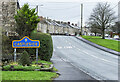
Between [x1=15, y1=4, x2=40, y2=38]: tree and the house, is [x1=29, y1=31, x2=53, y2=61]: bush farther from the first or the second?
the house

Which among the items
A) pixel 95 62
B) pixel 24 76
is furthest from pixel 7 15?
pixel 24 76

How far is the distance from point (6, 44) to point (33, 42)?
10.5 ft

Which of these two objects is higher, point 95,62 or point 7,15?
point 7,15

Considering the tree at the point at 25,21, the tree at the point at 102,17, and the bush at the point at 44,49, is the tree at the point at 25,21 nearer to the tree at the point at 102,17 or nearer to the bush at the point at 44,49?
the bush at the point at 44,49

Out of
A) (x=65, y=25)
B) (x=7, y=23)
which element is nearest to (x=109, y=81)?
(x=7, y=23)

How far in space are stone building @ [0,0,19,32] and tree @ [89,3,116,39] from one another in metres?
43.0

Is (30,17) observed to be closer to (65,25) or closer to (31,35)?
(31,35)

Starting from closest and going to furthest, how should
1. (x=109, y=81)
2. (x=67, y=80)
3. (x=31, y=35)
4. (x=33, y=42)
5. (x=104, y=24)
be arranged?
(x=67, y=80), (x=109, y=81), (x=33, y=42), (x=31, y=35), (x=104, y=24)

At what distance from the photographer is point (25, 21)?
60.7 feet

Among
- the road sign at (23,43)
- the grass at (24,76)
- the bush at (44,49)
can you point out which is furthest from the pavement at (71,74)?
the bush at (44,49)

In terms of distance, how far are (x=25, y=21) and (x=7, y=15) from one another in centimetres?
275

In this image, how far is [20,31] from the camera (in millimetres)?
18969

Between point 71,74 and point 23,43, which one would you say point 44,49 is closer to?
point 23,43

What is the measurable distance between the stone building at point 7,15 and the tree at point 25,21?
1.22m
